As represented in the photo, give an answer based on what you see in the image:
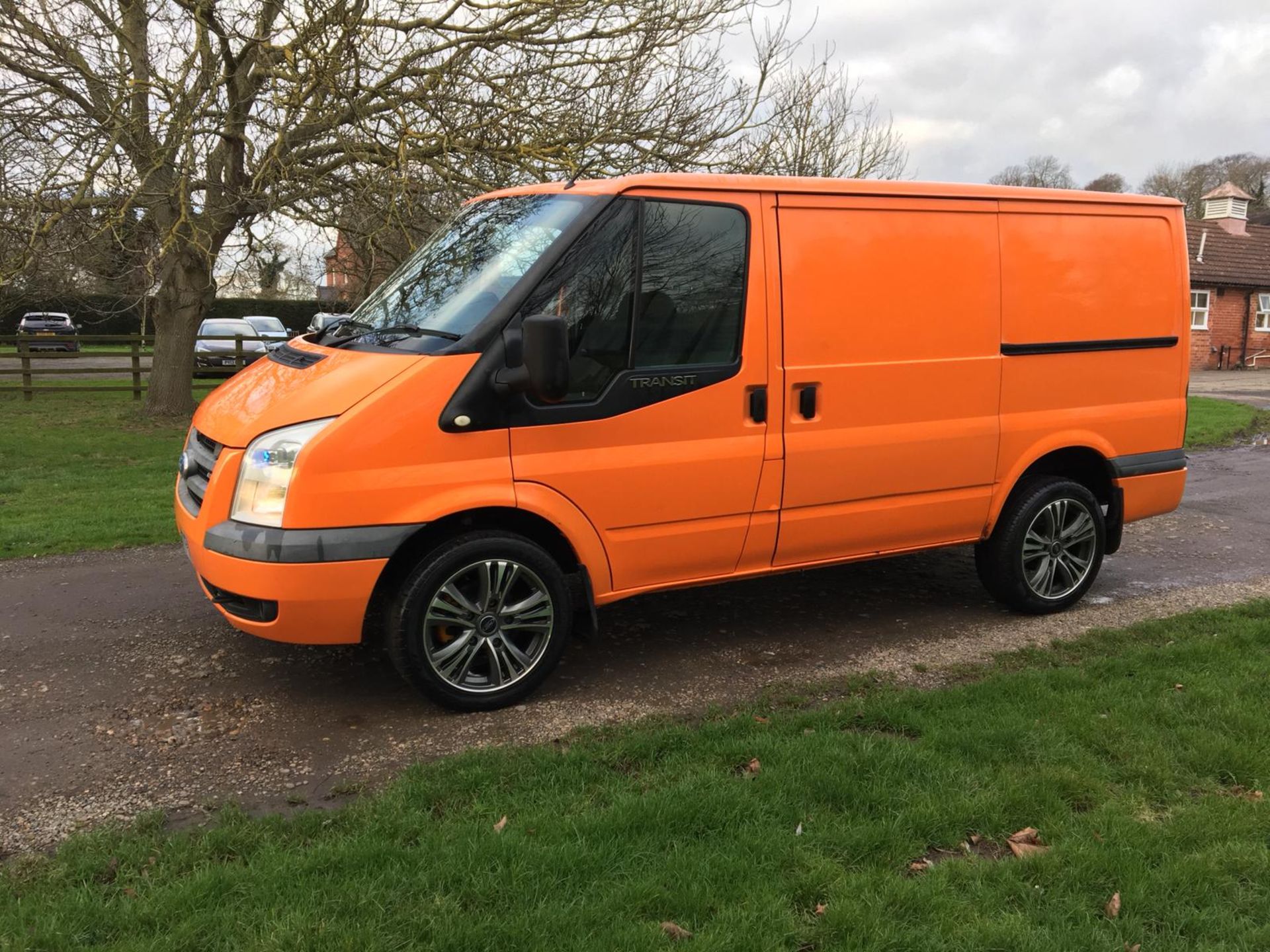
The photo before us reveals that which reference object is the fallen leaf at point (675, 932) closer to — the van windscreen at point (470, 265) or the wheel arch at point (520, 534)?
the wheel arch at point (520, 534)

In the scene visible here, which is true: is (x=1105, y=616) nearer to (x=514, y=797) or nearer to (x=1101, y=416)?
(x=1101, y=416)

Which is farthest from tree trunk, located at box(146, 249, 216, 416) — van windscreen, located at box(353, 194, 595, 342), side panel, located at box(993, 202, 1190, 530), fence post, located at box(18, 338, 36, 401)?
side panel, located at box(993, 202, 1190, 530)

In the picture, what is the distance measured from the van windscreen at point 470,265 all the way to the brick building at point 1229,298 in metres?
30.6

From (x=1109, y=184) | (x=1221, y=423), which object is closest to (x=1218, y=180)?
(x=1109, y=184)

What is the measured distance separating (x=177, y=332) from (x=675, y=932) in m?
14.7

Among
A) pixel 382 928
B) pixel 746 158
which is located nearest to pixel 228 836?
pixel 382 928

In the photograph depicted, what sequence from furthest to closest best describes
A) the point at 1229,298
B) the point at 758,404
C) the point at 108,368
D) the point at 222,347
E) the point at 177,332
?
the point at 1229,298
the point at 222,347
the point at 108,368
the point at 177,332
the point at 758,404

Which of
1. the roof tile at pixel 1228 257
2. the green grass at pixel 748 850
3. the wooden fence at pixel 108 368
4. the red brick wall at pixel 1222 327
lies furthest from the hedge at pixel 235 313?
the green grass at pixel 748 850

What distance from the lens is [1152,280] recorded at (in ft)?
18.4

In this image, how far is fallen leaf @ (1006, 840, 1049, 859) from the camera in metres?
3.07

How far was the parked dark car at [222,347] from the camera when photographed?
20.0m

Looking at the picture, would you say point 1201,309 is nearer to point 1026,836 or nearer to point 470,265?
point 470,265

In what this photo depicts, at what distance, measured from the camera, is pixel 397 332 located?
436cm

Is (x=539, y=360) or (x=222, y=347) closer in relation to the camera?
(x=539, y=360)
